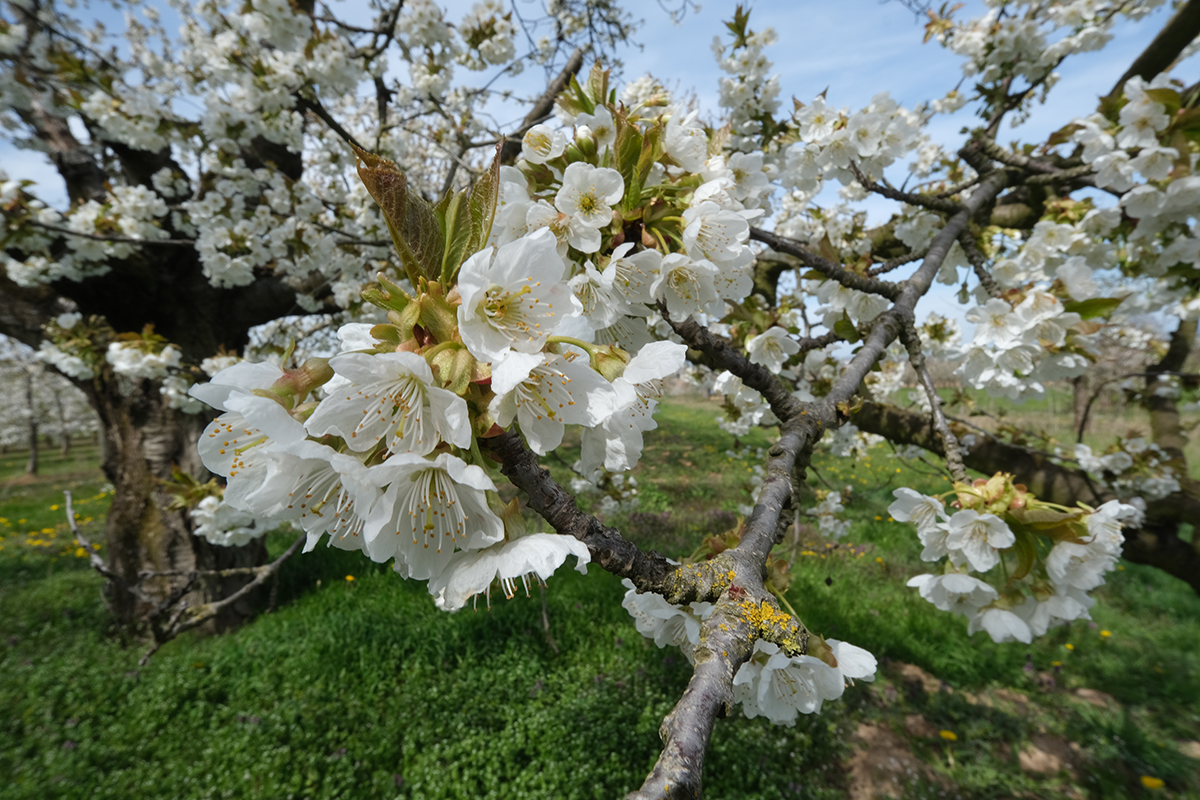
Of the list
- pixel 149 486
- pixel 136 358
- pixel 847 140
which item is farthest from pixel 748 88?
pixel 149 486

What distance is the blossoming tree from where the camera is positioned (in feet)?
2.19

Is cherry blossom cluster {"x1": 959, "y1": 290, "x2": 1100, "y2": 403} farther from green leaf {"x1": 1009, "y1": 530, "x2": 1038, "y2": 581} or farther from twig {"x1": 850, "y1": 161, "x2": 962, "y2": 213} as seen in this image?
green leaf {"x1": 1009, "y1": 530, "x2": 1038, "y2": 581}

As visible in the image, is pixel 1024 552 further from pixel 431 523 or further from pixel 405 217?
pixel 405 217

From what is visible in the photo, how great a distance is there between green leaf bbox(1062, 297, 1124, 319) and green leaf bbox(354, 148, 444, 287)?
1947 mm

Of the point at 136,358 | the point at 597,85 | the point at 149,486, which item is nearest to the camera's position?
the point at 597,85

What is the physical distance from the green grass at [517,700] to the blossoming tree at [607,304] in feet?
2.81

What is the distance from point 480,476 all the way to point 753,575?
42cm

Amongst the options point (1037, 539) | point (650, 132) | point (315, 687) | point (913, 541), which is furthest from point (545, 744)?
point (913, 541)

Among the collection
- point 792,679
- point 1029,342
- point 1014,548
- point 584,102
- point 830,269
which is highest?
point 584,102

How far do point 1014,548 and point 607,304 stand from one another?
1.29 metres

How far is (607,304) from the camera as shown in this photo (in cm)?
99

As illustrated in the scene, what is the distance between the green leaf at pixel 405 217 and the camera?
0.65 meters

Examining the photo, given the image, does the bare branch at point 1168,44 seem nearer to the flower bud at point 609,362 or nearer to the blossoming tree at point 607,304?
the blossoming tree at point 607,304

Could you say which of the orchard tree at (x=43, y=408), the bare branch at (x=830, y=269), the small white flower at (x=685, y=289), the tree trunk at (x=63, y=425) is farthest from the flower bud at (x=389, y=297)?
the tree trunk at (x=63, y=425)
